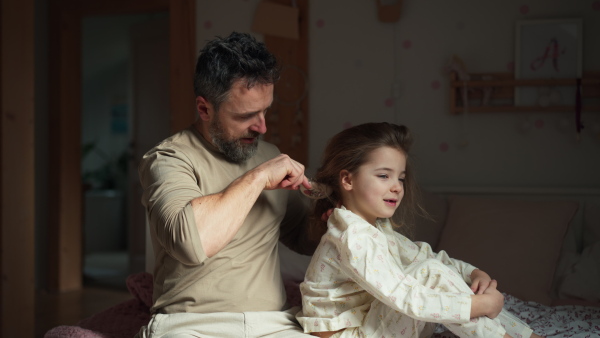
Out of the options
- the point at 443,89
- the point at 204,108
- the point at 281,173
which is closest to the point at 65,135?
the point at 443,89

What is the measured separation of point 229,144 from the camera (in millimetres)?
1729

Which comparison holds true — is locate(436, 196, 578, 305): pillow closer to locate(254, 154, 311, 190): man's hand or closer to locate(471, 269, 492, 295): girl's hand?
locate(471, 269, 492, 295): girl's hand

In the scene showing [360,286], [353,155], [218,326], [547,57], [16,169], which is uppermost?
[547,57]

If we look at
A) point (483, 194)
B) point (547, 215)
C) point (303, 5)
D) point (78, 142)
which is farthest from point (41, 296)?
point (547, 215)

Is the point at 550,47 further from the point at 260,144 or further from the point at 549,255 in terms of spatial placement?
the point at 260,144

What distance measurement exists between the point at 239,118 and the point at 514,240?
50.6 inches

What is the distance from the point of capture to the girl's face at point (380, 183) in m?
1.68

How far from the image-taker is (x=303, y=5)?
133 inches

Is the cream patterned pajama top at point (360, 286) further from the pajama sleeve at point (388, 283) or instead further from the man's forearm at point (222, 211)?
the man's forearm at point (222, 211)

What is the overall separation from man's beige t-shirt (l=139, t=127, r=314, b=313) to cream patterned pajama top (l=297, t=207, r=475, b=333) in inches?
5.8

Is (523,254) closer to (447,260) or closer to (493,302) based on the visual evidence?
(447,260)

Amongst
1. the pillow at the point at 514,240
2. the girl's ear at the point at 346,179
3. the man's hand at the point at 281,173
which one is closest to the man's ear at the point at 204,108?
the man's hand at the point at 281,173

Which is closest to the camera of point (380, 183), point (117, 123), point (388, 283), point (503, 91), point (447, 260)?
point (388, 283)

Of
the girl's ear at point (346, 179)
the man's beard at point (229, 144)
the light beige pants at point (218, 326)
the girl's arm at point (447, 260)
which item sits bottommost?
the light beige pants at point (218, 326)
